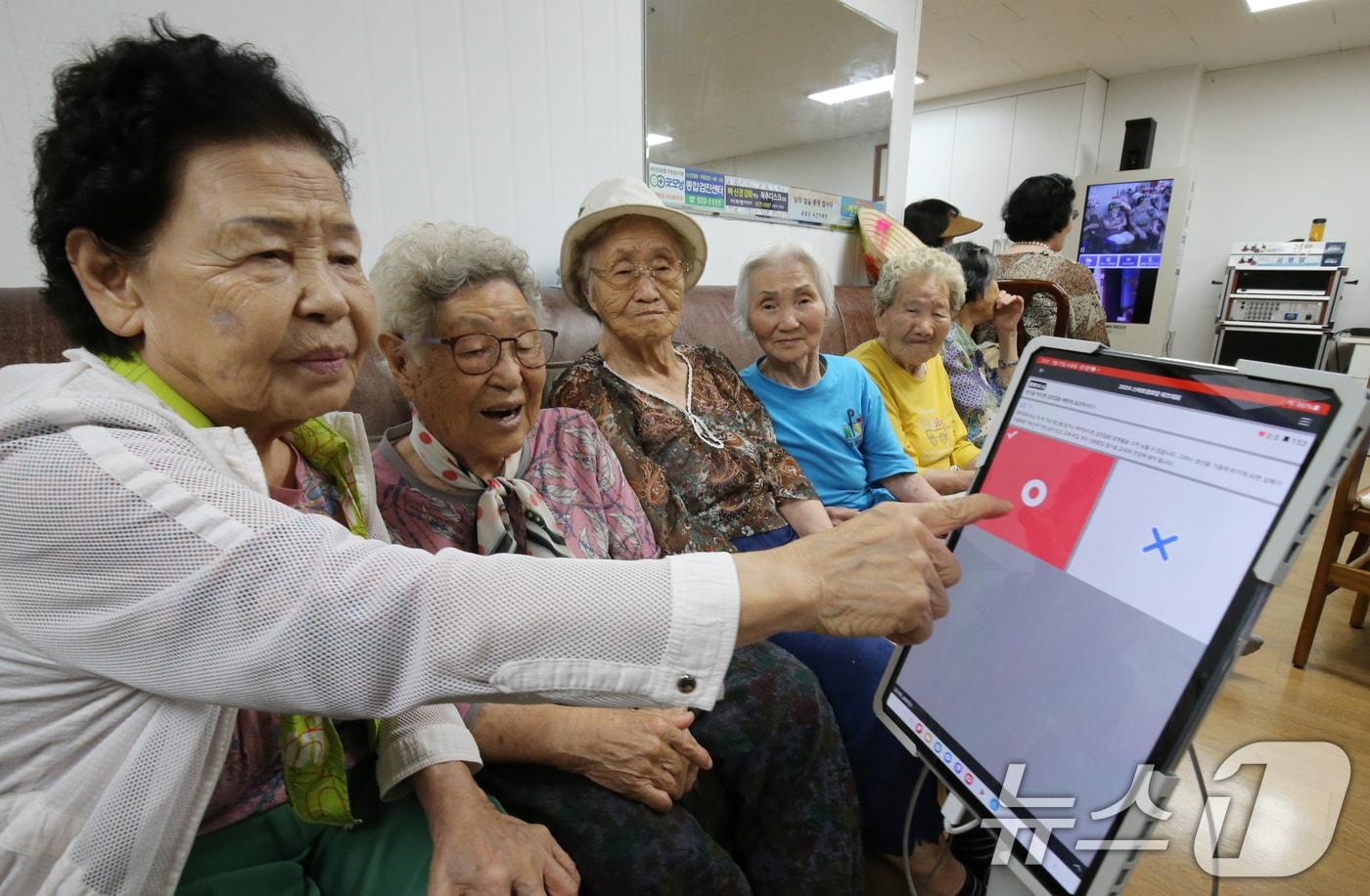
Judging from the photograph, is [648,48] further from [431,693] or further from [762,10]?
[431,693]

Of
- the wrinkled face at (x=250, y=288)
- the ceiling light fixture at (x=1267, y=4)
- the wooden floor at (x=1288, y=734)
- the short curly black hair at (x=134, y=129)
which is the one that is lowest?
the wooden floor at (x=1288, y=734)

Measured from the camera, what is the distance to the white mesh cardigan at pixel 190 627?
0.49 meters

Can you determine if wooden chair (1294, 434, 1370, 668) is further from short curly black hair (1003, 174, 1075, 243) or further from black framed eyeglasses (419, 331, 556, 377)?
black framed eyeglasses (419, 331, 556, 377)

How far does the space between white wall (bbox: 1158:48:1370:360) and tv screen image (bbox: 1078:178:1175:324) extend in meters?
0.71

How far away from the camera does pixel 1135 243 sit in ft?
21.3

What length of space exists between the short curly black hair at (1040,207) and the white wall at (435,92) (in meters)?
2.38

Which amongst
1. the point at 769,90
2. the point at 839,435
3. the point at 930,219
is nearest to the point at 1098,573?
the point at 839,435

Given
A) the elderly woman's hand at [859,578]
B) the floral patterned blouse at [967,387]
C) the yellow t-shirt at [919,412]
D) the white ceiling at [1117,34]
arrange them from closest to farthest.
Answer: the elderly woman's hand at [859,578], the yellow t-shirt at [919,412], the floral patterned blouse at [967,387], the white ceiling at [1117,34]

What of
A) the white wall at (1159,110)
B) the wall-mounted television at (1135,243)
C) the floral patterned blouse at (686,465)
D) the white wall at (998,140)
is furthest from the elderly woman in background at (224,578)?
the white wall at (1159,110)

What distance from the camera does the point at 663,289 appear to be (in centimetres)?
157

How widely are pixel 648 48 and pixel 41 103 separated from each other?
164 cm

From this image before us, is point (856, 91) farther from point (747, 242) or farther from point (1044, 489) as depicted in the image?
point (1044, 489)

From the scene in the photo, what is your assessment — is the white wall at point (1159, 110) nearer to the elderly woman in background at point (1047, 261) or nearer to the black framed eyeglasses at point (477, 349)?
the elderly woman in background at point (1047, 261)

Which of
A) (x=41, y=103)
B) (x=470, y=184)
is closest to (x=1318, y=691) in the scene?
(x=470, y=184)
